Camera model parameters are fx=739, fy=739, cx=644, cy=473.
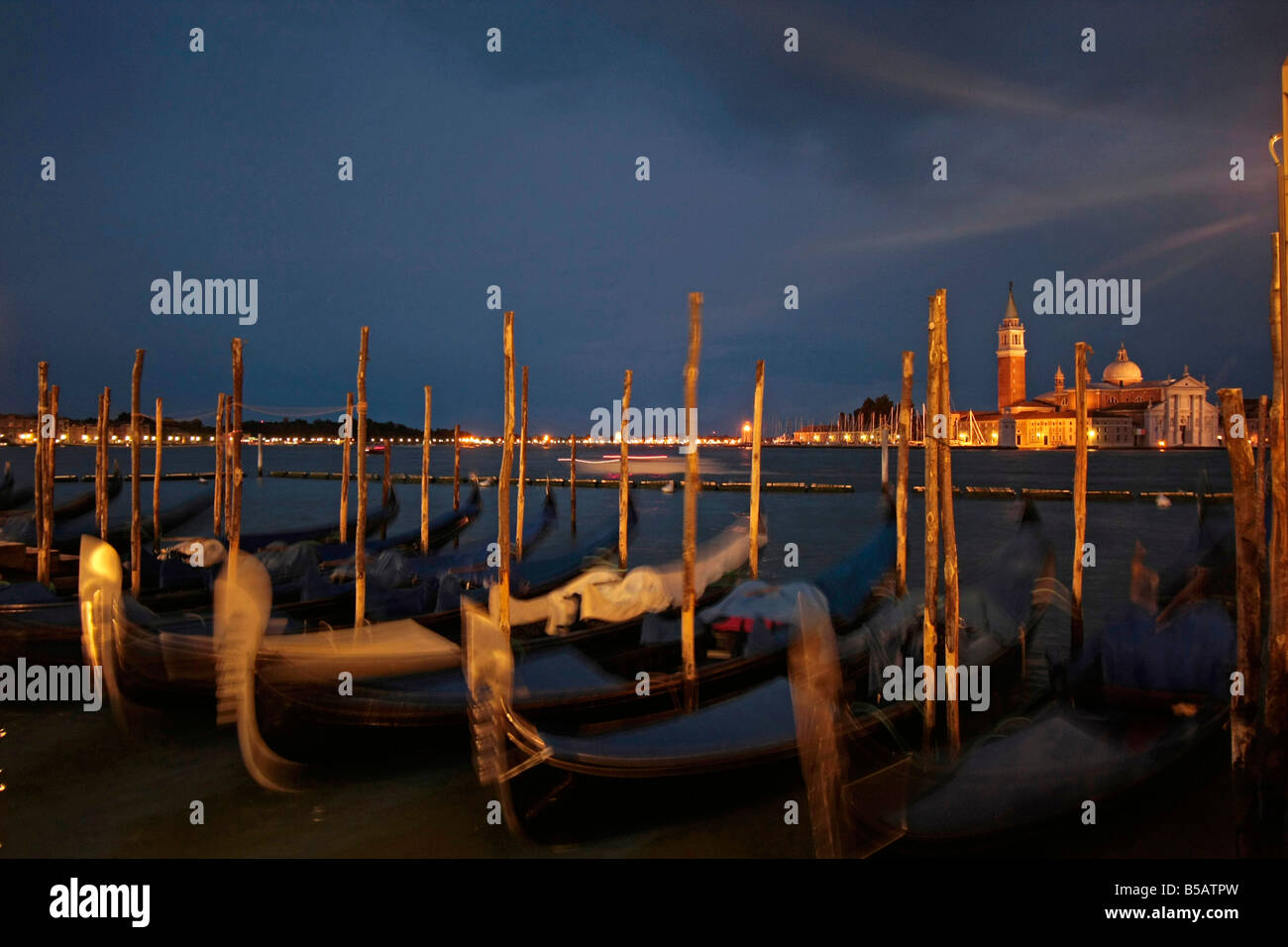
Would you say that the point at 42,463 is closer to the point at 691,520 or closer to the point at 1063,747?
the point at 691,520

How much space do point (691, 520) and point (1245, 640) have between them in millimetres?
3441

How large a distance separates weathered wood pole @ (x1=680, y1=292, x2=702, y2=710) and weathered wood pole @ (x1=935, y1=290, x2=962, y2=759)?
1.69m

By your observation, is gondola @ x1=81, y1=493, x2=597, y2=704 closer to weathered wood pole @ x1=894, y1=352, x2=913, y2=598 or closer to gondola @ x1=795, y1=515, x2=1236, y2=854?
gondola @ x1=795, y1=515, x2=1236, y2=854

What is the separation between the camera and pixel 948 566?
4992mm

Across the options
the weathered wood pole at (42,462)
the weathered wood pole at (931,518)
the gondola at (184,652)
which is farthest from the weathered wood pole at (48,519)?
the weathered wood pole at (931,518)

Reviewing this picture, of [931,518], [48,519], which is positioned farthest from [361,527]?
[931,518]

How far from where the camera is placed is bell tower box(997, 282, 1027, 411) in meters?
87.6

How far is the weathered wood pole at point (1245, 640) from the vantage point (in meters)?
3.41

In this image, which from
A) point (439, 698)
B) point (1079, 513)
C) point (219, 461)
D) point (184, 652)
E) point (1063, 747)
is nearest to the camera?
point (1063, 747)

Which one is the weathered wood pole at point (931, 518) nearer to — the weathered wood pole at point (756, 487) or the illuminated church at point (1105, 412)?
the weathered wood pole at point (756, 487)

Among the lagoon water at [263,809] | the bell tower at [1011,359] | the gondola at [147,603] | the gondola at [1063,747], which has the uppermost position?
the bell tower at [1011,359]

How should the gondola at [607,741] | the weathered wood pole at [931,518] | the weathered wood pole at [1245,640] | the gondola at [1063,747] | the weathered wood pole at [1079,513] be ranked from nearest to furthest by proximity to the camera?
the gondola at [1063,747], the weathered wood pole at [1245,640], the gondola at [607,741], the weathered wood pole at [931,518], the weathered wood pole at [1079,513]

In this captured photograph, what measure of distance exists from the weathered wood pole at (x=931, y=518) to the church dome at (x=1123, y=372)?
88.1m
